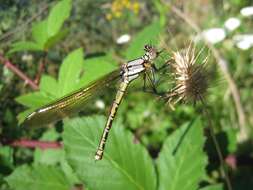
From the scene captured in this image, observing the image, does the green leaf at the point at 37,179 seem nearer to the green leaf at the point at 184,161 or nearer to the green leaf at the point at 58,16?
the green leaf at the point at 184,161

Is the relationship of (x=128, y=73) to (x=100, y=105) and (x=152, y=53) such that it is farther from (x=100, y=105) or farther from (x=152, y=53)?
(x=100, y=105)

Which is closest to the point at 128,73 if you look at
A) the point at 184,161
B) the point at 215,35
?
the point at 184,161

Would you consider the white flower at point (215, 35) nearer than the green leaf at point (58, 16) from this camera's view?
No

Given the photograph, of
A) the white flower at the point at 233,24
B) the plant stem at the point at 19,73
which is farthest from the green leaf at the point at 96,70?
the white flower at the point at 233,24

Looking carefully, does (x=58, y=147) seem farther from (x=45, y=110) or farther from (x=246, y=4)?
(x=246, y=4)

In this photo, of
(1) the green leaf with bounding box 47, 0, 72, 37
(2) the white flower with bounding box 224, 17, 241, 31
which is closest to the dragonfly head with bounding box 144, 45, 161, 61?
(1) the green leaf with bounding box 47, 0, 72, 37
